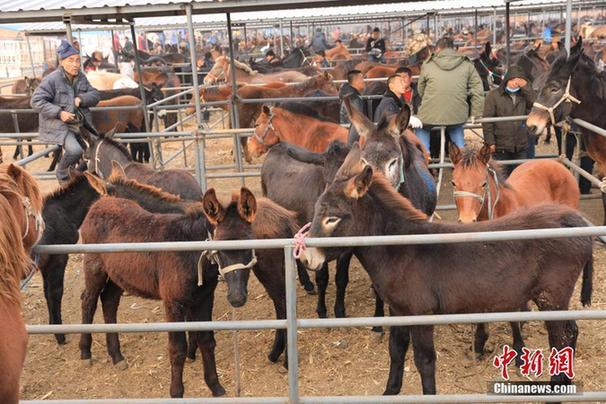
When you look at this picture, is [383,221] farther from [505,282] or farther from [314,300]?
[314,300]

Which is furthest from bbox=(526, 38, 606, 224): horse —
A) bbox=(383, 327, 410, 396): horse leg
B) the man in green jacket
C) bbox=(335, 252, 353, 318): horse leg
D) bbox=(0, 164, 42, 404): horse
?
bbox=(0, 164, 42, 404): horse

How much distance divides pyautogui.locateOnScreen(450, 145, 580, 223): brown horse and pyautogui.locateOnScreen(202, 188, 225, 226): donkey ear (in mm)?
2092

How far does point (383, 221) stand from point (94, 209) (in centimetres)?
247

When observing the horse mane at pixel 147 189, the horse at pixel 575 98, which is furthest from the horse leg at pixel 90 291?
the horse at pixel 575 98

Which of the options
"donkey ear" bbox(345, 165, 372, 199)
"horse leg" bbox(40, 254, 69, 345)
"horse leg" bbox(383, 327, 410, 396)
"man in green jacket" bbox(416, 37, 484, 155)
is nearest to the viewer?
"donkey ear" bbox(345, 165, 372, 199)

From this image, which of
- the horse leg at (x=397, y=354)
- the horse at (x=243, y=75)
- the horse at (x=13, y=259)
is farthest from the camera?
the horse at (x=243, y=75)

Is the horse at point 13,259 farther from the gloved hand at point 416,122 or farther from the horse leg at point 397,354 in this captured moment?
the gloved hand at point 416,122

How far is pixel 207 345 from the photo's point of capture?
4441mm

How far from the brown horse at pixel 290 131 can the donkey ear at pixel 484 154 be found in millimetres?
3410

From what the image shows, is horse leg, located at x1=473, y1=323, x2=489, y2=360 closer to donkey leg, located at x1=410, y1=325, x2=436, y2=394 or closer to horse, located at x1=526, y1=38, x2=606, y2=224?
A: donkey leg, located at x1=410, y1=325, x2=436, y2=394

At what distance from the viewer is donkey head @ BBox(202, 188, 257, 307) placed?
3.80 meters

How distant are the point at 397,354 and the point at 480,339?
40.4 inches

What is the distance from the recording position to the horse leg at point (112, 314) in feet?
16.7

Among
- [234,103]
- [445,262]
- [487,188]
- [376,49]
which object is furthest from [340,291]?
[376,49]
